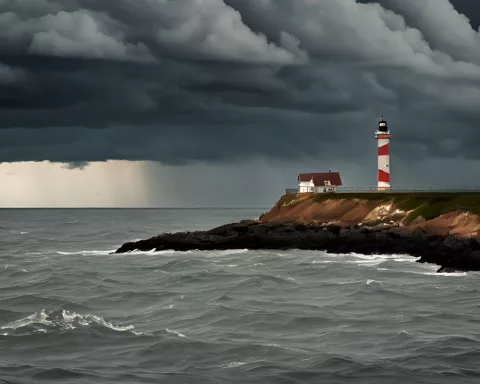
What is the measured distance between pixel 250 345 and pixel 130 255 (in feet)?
151

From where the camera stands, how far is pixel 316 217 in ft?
291

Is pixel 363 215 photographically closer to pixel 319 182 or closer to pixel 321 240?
pixel 321 240

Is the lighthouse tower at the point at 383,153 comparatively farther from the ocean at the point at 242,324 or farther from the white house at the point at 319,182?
the ocean at the point at 242,324

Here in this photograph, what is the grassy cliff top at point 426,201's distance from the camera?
72312 millimetres

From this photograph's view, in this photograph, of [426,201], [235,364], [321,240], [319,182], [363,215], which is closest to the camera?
[235,364]

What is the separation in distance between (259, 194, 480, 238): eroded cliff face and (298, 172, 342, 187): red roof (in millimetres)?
17345

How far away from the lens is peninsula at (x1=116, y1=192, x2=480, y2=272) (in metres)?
60.2

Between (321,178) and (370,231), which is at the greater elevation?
(321,178)

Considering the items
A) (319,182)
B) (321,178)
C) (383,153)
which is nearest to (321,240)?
(383,153)

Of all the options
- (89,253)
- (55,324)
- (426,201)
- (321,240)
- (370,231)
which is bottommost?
(55,324)

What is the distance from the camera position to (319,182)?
12412cm

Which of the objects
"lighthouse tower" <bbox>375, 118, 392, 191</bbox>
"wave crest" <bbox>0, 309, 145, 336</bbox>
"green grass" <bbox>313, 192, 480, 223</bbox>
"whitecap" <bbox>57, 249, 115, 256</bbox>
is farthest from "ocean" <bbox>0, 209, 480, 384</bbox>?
"lighthouse tower" <bbox>375, 118, 392, 191</bbox>

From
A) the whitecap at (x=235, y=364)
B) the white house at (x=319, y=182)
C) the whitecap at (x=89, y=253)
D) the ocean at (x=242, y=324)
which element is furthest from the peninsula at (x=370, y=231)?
the whitecap at (x=235, y=364)

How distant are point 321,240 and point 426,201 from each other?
14.1 metres
